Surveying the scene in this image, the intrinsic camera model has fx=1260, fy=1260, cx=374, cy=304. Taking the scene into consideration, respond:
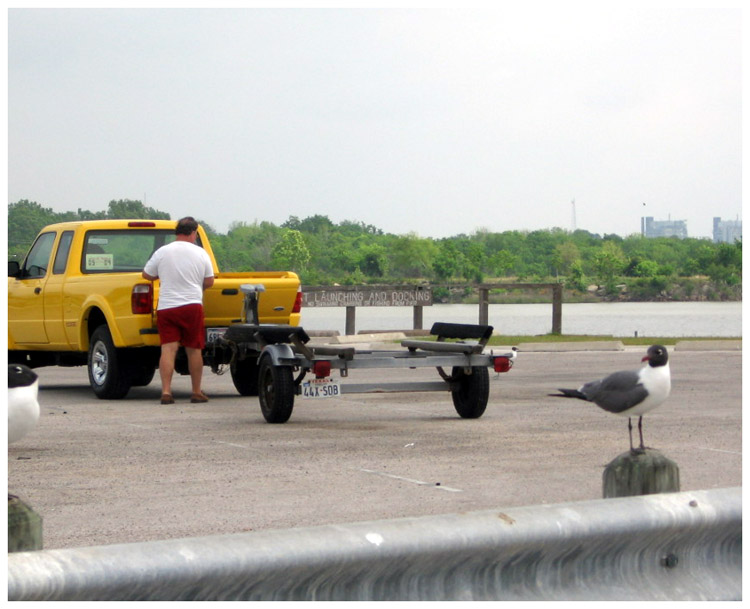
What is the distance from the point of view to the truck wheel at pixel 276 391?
10.8 metres

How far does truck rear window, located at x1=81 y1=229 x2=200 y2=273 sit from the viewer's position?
14156 mm

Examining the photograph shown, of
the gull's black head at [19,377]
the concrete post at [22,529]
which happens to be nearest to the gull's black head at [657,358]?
the gull's black head at [19,377]

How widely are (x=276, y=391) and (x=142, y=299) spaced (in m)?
2.86

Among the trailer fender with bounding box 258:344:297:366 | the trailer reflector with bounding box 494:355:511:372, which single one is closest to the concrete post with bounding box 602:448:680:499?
the trailer fender with bounding box 258:344:297:366

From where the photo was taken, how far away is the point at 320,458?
28.9 feet

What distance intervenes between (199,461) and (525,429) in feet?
10.3

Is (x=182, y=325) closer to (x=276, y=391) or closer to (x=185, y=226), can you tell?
(x=185, y=226)

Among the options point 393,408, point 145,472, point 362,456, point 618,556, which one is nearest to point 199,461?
point 145,472

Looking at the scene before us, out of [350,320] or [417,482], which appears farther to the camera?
[350,320]

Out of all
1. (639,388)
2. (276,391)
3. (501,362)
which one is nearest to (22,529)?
(639,388)

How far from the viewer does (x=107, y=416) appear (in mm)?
11758

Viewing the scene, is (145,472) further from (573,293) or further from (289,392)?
(573,293)

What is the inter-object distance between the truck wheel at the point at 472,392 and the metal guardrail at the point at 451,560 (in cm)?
694

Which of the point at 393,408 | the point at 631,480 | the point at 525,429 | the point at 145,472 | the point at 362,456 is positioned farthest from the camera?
the point at 393,408
